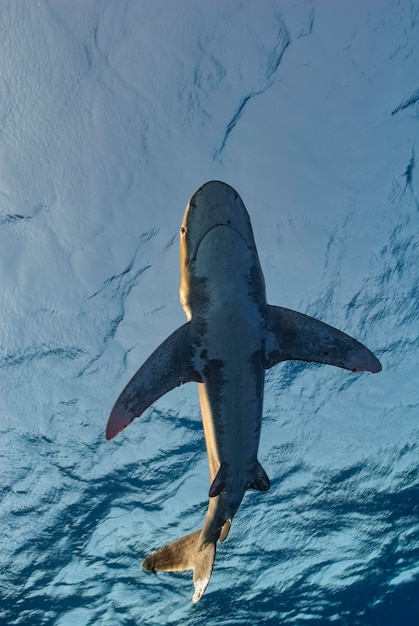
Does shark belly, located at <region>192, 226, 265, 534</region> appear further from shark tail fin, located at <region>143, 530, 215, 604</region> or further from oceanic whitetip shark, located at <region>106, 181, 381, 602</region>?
shark tail fin, located at <region>143, 530, 215, 604</region>

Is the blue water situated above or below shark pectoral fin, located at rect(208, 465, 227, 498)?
above

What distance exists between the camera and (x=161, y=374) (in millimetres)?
6148

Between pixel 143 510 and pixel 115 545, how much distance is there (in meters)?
2.21

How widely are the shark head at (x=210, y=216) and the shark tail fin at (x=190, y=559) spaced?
187 inches

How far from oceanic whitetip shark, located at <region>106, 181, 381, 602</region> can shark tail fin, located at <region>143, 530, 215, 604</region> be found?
16.1 inches

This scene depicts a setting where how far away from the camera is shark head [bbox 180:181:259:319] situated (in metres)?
5.48

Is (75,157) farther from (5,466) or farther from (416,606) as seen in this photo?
(416,606)

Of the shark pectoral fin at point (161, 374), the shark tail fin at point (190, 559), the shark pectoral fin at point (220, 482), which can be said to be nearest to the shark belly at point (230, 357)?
the shark pectoral fin at point (220, 482)

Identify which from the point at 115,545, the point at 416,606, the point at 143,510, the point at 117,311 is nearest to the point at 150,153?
the point at 117,311

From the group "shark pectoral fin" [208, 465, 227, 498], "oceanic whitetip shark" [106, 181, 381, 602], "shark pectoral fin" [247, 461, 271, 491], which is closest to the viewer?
"oceanic whitetip shark" [106, 181, 381, 602]

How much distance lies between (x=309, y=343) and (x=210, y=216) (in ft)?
7.40

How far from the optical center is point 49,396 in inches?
581

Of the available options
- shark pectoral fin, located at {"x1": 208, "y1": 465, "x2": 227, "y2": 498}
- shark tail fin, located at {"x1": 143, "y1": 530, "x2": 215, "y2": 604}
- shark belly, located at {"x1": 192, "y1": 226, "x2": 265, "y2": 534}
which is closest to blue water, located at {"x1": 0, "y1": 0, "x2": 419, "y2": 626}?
shark tail fin, located at {"x1": 143, "y1": 530, "x2": 215, "y2": 604}

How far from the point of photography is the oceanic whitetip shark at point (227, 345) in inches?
221
